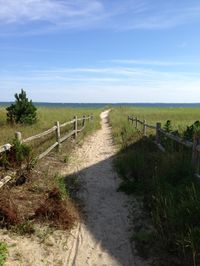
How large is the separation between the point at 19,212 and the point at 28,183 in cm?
178

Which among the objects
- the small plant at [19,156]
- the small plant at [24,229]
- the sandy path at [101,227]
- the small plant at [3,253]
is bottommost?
the sandy path at [101,227]

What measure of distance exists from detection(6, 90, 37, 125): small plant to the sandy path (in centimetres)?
1325

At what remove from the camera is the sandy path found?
5824 mm

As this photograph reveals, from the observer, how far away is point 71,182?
9859 mm

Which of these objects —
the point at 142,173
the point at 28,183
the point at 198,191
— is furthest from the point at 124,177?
the point at 198,191

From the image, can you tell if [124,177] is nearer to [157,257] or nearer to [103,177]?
[103,177]

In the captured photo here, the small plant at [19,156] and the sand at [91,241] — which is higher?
the small plant at [19,156]

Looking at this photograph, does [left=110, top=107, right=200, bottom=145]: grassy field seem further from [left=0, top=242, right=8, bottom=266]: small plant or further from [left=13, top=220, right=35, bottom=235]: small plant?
[left=0, top=242, right=8, bottom=266]: small plant

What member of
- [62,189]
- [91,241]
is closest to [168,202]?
[91,241]

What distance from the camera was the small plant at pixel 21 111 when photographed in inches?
967

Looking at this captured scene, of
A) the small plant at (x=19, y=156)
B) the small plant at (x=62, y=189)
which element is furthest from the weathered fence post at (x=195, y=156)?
the small plant at (x=19, y=156)

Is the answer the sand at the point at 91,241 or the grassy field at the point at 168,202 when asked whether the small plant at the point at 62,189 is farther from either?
the grassy field at the point at 168,202

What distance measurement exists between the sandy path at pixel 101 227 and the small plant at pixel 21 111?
1325 centimetres

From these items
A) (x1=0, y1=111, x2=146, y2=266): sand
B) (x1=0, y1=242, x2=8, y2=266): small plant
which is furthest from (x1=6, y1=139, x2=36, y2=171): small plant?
(x1=0, y1=242, x2=8, y2=266): small plant
